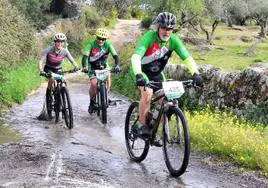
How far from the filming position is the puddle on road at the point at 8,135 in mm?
9469

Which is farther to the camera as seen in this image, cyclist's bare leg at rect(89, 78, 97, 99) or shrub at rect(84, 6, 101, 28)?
shrub at rect(84, 6, 101, 28)

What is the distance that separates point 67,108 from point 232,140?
3878mm

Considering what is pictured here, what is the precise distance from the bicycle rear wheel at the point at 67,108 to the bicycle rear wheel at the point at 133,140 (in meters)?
2.37

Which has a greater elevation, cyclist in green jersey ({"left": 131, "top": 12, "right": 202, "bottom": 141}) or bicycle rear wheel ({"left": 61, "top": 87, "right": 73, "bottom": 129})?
cyclist in green jersey ({"left": 131, "top": 12, "right": 202, "bottom": 141})

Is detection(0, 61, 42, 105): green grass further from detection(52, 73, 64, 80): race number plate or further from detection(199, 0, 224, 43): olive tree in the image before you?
detection(199, 0, 224, 43): olive tree

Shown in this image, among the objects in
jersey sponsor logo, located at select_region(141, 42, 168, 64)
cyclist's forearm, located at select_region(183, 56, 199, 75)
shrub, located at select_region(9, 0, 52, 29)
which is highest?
shrub, located at select_region(9, 0, 52, 29)

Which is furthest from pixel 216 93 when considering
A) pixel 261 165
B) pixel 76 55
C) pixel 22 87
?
pixel 76 55

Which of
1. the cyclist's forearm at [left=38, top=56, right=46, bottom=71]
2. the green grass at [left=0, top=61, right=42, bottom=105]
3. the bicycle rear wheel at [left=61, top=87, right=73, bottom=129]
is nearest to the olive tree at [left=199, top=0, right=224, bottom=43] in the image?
the green grass at [left=0, top=61, right=42, bottom=105]

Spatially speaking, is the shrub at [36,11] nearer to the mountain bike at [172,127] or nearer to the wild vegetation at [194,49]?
the wild vegetation at [194,49]

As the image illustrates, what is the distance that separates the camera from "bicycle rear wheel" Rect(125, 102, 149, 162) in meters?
8.09

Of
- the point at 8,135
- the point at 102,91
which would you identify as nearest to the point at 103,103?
the point at 102,91

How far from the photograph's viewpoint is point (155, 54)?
7727 millimetres

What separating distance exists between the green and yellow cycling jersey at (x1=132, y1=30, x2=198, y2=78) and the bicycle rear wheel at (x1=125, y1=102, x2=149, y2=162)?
72 centimetres

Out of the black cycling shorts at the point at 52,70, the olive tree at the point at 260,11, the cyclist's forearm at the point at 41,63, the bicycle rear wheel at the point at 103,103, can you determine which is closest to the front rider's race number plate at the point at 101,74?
the bicycle rear wheel at the point at 103,103
